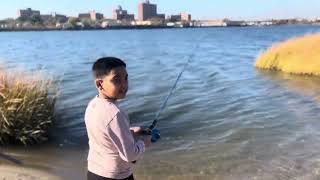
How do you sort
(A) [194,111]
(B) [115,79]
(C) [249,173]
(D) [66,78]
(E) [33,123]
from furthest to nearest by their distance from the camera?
1. (D) [66,78]
2. (A) [194,111]
3. (E) [33,123]
4. (C) [249,173]
5. (B) [115,79]

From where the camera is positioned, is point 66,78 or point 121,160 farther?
point 66,78

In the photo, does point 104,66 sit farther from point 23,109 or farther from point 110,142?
point 23,109

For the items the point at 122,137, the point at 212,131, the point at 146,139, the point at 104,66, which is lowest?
the point at 212,131

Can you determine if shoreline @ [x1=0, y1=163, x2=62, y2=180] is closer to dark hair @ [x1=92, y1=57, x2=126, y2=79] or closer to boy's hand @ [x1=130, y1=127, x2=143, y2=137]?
boy's hand @ [x1=130, y1=127, x2=143, y2=137]

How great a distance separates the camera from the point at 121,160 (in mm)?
4277

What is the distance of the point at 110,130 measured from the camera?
4.11 m

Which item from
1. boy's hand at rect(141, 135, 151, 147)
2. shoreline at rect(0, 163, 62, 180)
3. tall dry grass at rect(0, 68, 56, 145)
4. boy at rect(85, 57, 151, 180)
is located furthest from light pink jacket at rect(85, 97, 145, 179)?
tall dry grass at rect(0, 68, 56, 145)

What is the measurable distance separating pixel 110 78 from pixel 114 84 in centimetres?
5

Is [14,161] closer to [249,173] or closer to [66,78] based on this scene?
[249,173]

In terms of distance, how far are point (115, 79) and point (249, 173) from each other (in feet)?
19.6

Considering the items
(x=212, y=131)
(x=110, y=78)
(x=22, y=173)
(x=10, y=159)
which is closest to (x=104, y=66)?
(x=110, y=78)

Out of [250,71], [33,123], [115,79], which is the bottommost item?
[250,71]

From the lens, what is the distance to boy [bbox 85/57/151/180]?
13.5 ft

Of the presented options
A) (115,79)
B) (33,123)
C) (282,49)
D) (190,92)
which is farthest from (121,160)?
(282,49)
